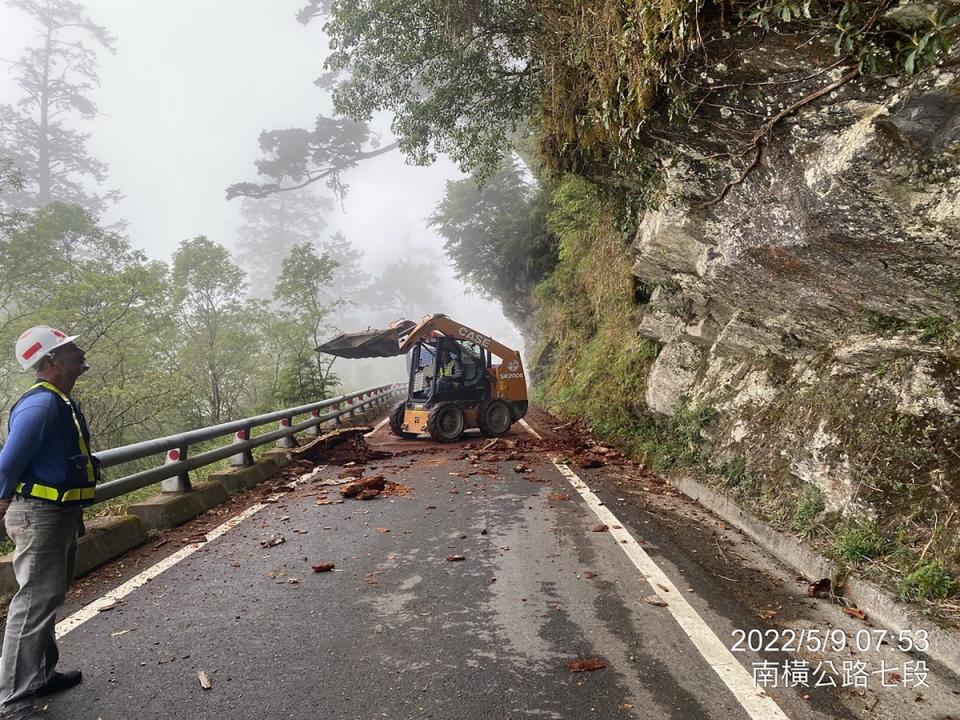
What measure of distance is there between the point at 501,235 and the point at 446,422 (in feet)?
54.1

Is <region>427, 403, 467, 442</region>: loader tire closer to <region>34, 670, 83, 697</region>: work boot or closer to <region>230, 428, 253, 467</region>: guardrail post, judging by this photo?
<region>230, 428, 253, 467</region>: guardrail post

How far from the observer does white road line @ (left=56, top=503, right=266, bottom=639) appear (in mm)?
3668

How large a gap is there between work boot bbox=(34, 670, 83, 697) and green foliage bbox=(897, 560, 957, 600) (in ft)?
17.1

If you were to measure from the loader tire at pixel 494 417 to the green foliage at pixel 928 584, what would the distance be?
941 cm

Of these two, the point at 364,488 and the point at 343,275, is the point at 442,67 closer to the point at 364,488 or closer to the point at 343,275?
the point at 364,488

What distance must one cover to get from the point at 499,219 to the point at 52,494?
26077 mm

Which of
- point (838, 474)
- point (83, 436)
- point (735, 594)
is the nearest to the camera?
point (83, 436)

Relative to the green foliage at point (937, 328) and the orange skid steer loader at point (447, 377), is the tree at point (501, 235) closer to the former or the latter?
the orange skid steer loader at point (447, 377)

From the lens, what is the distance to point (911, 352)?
4.92 m

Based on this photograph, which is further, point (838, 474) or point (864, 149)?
point (838, 474)

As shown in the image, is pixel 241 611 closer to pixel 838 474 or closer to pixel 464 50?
pixel 838 474

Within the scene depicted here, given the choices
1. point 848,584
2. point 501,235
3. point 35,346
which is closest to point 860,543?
point 848,584

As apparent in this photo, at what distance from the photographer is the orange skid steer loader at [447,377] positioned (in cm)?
1203

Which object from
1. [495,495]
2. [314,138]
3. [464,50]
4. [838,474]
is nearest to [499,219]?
[314,138]
